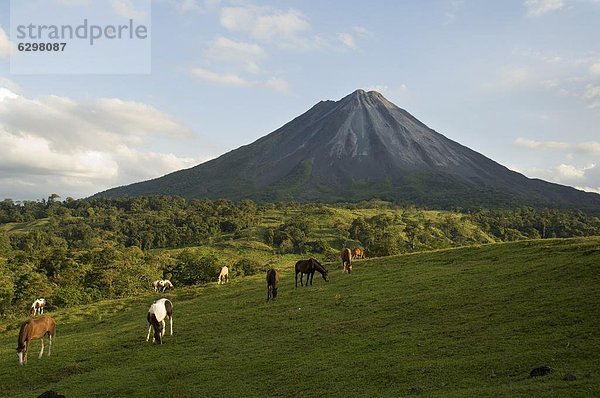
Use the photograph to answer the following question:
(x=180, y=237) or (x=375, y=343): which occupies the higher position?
(x=180, y=237)

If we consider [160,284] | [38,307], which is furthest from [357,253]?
[38,307]

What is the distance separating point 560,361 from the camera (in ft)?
36.8

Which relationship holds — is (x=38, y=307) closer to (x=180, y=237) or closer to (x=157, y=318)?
(x=157, y=318)

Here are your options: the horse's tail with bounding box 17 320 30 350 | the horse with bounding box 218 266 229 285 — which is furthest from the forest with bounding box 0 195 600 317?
the horse's tail with bounding box 17 320 30 350

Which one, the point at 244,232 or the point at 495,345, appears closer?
the point at 495,345

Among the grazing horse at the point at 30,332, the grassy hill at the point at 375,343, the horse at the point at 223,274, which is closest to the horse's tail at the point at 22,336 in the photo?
the grazing horse at the point at 30,332

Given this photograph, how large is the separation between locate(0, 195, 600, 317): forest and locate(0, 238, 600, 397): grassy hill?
25038 mm

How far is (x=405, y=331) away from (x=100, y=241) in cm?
8857

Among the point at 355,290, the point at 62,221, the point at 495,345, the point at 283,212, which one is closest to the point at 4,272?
the point at 355,290

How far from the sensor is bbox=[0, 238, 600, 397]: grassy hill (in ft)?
38.1

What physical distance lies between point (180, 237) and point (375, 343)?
287 ft

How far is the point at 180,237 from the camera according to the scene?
323ft

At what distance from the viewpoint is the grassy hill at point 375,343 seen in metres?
11.6

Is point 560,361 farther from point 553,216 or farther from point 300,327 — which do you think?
point 553,216
